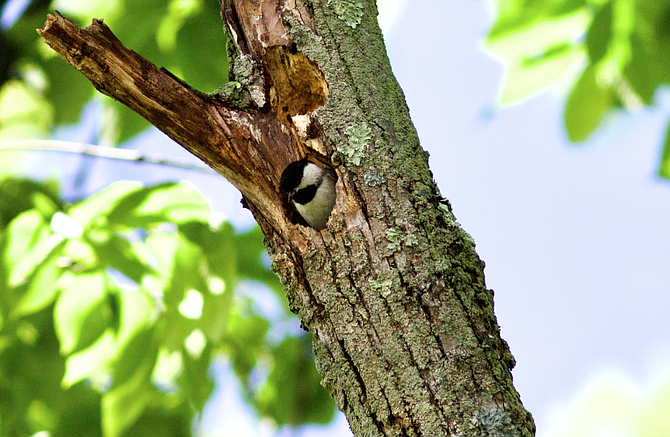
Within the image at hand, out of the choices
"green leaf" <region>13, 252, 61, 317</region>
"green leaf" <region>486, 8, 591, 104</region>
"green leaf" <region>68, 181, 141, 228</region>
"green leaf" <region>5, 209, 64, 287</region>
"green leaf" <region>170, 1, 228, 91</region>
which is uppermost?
"green leaf" <region>170, 1, 228, 91</region>

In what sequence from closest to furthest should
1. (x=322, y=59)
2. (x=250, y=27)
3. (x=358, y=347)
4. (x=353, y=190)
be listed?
(x=358, y=347)
(x=353, y=190)
(x=322, y=59)
(x=250, y=27)

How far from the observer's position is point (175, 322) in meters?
2.36

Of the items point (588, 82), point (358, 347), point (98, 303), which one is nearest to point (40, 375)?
point (98, 303)

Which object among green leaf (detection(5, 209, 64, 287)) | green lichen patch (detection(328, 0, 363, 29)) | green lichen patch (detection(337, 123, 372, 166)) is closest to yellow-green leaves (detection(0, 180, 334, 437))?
green leaf (detection(5, 209, 64, 287))

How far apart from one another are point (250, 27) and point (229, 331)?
1.93m

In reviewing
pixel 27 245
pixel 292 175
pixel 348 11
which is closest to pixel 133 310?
pixel 27 245

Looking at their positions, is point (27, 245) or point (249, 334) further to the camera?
point (249, 334)

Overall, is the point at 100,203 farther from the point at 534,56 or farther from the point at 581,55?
the point at 581,55

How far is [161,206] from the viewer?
2.48 meters

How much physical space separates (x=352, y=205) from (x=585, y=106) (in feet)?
4.86

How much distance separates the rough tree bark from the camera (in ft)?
5.32

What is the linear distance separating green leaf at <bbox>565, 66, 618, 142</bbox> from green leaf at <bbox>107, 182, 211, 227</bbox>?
5.22ft

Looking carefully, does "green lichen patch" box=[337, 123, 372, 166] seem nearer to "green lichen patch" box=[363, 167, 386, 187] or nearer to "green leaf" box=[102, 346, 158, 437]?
"green lichen patch" box=[363, 167, 386, 187]

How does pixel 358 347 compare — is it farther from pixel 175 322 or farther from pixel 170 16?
pixel 170 16
